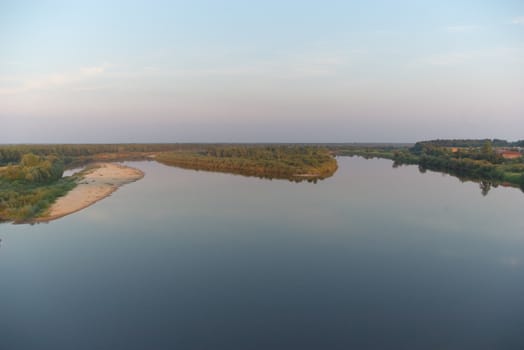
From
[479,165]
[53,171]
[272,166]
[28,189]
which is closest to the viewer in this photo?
[28,189]

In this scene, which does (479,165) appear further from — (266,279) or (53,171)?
(53,171)

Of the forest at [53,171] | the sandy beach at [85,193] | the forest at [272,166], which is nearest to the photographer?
the sandy beach at [85,193]

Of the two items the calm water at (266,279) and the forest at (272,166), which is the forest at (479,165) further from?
the forest at (272,166)

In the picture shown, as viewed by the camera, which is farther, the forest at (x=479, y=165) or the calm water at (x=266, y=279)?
the forest at (x=479, y=165)

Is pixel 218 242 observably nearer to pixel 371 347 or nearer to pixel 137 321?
pixel 137 321

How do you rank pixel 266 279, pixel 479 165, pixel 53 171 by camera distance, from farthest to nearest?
pixel 479 165 → pixel 53 171 → pixel 266 279

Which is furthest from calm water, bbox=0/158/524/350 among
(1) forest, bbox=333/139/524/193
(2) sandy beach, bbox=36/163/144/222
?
(1) forest, bbox=333/139/524/193

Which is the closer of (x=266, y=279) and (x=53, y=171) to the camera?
(x=266, y=279)

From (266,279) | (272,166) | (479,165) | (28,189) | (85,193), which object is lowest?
(266,279)

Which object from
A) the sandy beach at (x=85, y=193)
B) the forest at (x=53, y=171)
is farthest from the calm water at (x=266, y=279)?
the forest at (x=53, y=171)

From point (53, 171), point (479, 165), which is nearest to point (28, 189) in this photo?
point (53, 171)
